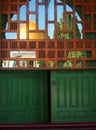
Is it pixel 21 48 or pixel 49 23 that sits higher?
pixel 49 23

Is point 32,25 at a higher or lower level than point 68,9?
lower

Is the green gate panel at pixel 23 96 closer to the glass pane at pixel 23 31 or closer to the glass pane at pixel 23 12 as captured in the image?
the glass pane at pixel 23 31

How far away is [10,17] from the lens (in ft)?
23.2

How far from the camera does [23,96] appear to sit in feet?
23.0

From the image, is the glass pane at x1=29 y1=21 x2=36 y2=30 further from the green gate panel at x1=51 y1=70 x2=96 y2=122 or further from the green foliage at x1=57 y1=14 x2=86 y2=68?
the green gate panel at x1=51 y1=70 x2=96 y2=122

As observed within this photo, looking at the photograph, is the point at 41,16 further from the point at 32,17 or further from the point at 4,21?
the point at 4,21

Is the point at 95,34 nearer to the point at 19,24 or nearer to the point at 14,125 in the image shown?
the point at 19,24

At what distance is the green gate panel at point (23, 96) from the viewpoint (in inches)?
273

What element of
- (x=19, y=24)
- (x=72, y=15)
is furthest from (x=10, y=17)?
(x=72, y=15)

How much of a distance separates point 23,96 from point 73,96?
103 centimetres

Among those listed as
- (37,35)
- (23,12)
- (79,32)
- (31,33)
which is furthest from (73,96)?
(23,12)

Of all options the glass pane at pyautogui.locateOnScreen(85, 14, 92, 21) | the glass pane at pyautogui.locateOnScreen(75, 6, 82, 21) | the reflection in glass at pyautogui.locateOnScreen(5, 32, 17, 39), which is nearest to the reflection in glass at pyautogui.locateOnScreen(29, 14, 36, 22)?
the reflection in glass at pyautogui.locateOnScreen(5, 32, 17, 39)

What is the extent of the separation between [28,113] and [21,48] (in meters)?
1.34

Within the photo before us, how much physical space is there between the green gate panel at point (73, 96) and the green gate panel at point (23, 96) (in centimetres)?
25
